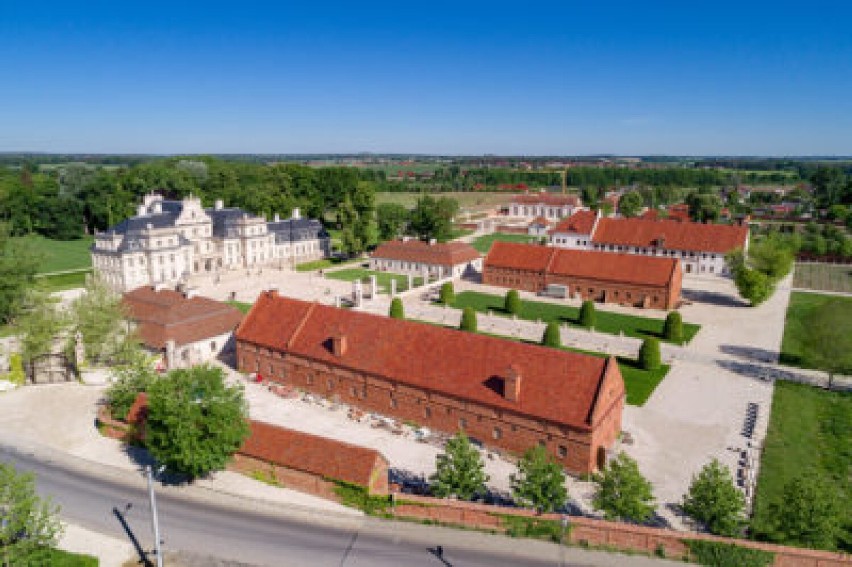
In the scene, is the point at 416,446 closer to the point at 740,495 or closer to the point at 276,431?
the point at 276,431

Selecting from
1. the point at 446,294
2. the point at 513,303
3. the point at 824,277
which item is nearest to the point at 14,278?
the point at 446,294

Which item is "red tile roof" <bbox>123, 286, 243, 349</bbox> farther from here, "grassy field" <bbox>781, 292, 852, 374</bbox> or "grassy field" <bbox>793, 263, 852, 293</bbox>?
"grassy field" <bbox>793, 263, 852, 293</bbox>

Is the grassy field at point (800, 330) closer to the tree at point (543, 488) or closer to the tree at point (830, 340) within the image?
the tree at point (830, 340)

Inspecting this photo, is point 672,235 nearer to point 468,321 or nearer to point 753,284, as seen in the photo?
point 753,284

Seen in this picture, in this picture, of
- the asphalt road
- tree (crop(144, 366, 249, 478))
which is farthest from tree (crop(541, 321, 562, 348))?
tree (crop(144, 366, 249, 478))

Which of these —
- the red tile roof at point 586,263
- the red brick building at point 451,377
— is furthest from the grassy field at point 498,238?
the red brick building at point 451,377

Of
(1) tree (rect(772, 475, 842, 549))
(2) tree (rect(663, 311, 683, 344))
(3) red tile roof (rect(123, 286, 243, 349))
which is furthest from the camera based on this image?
(2) tree (rect(663, 311, 683, 344))
